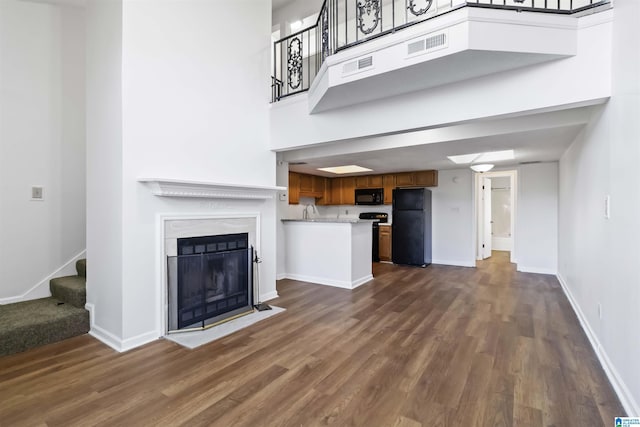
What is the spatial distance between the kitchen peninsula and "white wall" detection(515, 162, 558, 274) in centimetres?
324

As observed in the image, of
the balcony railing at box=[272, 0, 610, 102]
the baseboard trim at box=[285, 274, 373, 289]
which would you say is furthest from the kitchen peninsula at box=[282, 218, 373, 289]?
the balcony railing at box=[272, 0, 610, 102]

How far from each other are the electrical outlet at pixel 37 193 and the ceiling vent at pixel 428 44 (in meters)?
4.05

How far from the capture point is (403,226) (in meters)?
6.76

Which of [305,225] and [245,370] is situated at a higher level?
[305,225]

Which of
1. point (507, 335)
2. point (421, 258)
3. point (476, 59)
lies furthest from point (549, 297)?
point (476, 59)

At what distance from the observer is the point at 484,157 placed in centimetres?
536

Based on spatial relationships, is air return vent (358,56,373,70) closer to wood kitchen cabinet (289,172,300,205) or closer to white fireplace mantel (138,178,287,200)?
white fireplace mantel (138,178,287,200)

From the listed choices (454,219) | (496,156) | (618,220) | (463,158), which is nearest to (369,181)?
(454,219)

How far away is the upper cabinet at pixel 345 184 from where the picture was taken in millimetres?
6879

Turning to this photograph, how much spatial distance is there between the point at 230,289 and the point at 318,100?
7.65 ft

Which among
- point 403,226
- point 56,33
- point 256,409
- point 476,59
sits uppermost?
point 56,33

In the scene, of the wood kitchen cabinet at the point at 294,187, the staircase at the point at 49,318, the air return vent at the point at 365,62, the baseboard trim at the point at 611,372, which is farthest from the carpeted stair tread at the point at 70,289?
the baseboard trim at the point at 611,372

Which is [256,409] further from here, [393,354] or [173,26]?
[173,26]

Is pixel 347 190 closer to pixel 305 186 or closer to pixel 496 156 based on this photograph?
pixel 305 186
